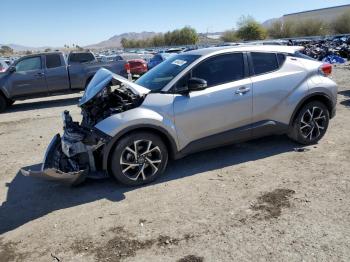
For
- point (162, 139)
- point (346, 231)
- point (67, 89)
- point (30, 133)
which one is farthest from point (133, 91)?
point (67, 89)

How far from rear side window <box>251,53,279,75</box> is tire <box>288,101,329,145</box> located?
90cm

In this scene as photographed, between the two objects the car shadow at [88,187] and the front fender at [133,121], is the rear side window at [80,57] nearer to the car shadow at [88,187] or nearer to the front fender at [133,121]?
the car shadow at [88,187]

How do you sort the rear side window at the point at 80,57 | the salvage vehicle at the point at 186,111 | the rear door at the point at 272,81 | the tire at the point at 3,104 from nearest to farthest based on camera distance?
the salvage vehicle at the point at 186,111
the rear door at the point at 272,81
the tire at the point at 3,104
the rear side window at the point at 80,57

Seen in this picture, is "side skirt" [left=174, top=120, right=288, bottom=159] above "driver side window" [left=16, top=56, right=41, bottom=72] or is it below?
below

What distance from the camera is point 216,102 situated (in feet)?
17.2

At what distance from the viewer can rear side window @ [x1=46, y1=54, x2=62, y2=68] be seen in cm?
1276

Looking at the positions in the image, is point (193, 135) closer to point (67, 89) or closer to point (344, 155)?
point (344, 155)

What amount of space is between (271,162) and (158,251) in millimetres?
2762

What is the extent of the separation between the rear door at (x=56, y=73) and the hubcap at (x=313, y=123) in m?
9.16

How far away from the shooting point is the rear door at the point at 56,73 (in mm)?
12633

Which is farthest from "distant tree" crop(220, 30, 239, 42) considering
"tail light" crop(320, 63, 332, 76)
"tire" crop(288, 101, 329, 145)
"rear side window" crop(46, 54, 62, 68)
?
"tire" crop(288, 101, 329, 145)

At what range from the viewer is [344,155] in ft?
18.8

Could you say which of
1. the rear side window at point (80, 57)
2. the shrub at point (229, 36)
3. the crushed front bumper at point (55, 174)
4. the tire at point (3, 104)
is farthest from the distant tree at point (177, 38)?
the crushed front bumper at point (55, 174)

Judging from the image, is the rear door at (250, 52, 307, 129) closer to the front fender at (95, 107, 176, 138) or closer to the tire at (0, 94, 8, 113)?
the front fender at (95, 107, 176, 138)
